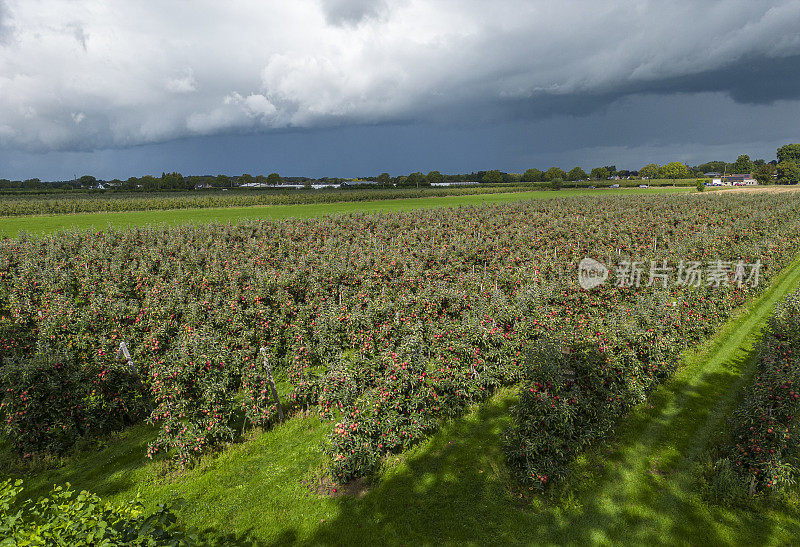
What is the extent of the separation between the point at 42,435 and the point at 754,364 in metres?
21.7

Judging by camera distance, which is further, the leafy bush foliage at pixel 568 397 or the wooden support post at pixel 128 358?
the wooden support post at pixel 128 358

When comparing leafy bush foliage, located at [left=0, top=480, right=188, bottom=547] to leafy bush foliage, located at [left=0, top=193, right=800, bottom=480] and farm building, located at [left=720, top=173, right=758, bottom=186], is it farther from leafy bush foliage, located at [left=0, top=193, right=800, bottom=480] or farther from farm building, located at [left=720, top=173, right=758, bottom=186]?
farm building, located at [left=720, top=173, right=758, bottom=186]

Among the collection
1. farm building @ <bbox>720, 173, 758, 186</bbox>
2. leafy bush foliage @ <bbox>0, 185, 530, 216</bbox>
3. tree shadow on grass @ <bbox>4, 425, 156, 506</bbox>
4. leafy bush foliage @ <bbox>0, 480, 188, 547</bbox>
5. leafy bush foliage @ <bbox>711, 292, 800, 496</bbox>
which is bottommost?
tree shadow on grass @ <bbox>4, 425, 156, 506</bbox>

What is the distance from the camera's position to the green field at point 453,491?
293 inches

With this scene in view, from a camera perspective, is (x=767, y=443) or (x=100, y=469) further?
(x=100, y=469)

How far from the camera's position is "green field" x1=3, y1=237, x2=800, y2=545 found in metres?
7.45

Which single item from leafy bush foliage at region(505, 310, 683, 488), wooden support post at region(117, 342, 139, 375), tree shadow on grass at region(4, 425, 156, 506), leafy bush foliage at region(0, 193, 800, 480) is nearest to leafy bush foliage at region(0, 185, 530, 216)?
leafy bush foliage at region(0, 193, 800, 480)

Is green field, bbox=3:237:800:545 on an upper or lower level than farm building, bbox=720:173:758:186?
lower

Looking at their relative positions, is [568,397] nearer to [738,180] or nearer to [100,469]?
[100,469]

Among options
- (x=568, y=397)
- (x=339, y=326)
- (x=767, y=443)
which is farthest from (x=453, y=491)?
(x=339, y=326)

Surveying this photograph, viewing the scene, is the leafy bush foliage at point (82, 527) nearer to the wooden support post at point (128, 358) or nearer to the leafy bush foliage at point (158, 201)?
the wooden support post at point (128, 358)

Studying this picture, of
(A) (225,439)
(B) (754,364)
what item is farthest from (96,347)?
(B) (754,364)

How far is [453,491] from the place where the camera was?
846 centimetres

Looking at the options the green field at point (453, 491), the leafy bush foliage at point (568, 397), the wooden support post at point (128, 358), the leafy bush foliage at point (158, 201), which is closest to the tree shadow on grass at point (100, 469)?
the green field at point (453, 491)
